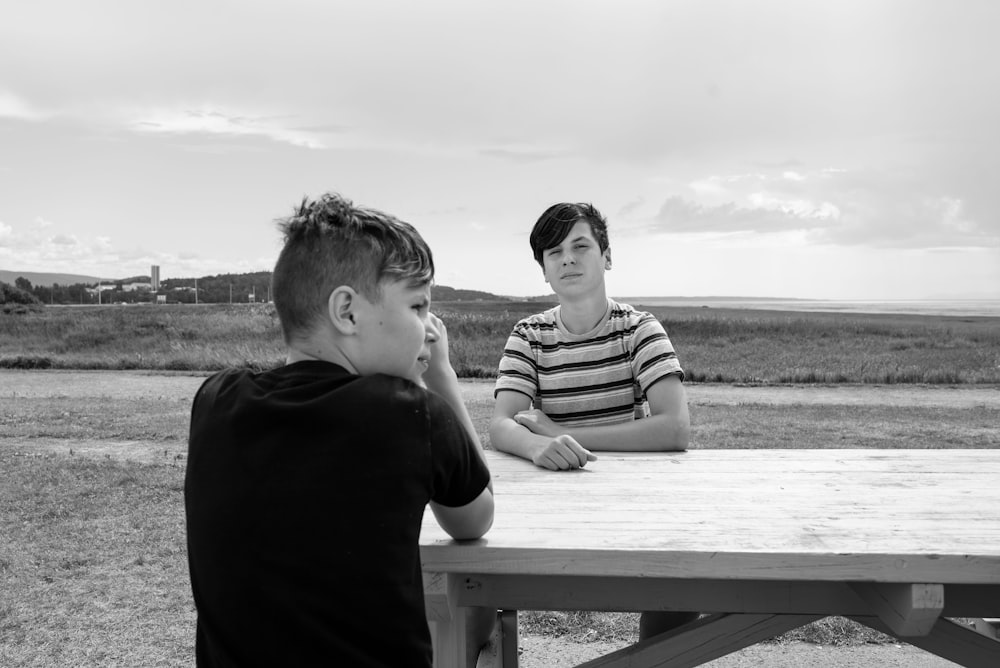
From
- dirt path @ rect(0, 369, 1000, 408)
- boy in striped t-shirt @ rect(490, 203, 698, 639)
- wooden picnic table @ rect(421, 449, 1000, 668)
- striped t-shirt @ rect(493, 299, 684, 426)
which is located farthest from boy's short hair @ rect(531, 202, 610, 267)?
dirt path @ rect(0, 369, 1000, 408)

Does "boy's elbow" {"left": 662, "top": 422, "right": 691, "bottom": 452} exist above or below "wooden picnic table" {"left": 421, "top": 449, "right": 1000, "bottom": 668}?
above

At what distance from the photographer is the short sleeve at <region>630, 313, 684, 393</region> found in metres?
3.12

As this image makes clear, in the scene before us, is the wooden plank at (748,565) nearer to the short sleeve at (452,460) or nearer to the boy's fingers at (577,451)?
the short sleeve at (452,460)

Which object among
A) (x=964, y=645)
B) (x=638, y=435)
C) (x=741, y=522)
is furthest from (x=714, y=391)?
(x=741, y=522)

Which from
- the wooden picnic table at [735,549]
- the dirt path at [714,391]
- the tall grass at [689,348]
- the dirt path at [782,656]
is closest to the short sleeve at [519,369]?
the wooden picnic table at [735,549]

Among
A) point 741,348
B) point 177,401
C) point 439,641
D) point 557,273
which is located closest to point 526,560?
point 439,641

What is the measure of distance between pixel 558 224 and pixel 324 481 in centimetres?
211

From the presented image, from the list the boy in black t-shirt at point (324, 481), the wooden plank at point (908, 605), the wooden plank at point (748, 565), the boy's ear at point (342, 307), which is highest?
the boy's ear at point (342, 307)

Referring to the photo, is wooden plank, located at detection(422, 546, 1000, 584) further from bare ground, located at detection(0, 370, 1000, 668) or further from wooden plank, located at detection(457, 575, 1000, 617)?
bare ground, located at detection(0, 370, 1000, 668)

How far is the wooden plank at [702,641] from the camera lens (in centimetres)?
239

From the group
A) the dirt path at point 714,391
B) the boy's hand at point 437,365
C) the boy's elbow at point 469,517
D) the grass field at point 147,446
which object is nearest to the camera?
the boy's elbow at point 469,517

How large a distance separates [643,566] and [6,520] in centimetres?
573

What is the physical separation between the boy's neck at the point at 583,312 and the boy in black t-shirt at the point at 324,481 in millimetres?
1865

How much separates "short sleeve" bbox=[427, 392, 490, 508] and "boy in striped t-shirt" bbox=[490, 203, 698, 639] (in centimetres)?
153
